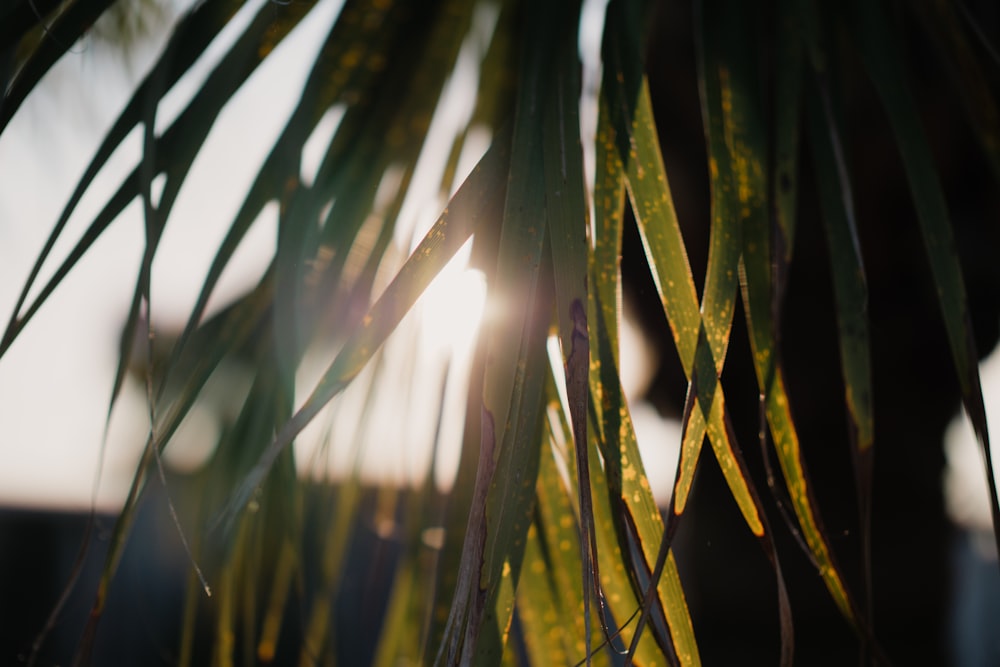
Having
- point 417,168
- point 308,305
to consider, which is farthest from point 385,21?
point 308,305

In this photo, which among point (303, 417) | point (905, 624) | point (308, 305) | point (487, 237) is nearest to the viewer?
point (303, 417)

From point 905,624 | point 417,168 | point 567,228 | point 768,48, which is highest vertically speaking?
point 768,48

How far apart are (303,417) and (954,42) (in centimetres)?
43

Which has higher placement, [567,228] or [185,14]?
[185,14]

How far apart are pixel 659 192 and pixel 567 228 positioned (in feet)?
0.23

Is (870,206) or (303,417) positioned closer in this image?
(303,417)

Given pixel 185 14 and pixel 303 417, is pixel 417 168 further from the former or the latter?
pixel 303 417

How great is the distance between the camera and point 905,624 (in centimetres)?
62

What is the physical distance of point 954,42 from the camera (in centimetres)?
42

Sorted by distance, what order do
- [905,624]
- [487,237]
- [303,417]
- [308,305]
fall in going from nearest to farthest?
[303,417], [487,237], [308,305], [905,624]

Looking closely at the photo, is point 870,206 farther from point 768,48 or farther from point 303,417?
point 303,417

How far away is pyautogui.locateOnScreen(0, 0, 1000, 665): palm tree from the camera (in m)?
0.27

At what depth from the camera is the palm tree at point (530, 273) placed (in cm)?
27

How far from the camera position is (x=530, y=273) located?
0.27 meters
